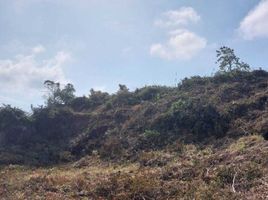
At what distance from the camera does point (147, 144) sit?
23.2 m

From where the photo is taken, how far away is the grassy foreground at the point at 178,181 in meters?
12.4

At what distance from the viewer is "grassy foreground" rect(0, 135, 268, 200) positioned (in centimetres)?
1243

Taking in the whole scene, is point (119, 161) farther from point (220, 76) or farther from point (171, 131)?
point (220, 76)

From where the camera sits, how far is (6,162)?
2394 centimetres

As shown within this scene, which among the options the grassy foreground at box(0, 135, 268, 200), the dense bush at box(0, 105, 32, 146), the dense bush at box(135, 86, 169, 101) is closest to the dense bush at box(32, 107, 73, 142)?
the dense bush at box(0, 105, 32, 146)

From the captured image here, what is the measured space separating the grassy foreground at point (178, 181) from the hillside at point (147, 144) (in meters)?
0.03

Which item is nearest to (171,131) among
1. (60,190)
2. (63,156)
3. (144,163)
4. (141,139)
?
(141,139)

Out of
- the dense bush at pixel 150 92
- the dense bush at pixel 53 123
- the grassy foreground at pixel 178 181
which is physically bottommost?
Answer: the grassy foreground at pixel 178 181

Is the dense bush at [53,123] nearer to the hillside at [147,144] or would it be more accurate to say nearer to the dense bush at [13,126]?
the hillside at [147,144]

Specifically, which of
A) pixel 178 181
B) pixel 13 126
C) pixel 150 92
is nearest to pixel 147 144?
pixel 178 181

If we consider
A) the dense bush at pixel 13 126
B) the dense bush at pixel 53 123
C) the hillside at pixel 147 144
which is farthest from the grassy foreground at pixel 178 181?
the dense bush at pixel 53 123

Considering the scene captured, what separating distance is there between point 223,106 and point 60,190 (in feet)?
41.6

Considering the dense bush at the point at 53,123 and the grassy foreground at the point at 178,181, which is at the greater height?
the dense bush at the point at 53,123

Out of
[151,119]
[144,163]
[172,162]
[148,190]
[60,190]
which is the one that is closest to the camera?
[148,190]
